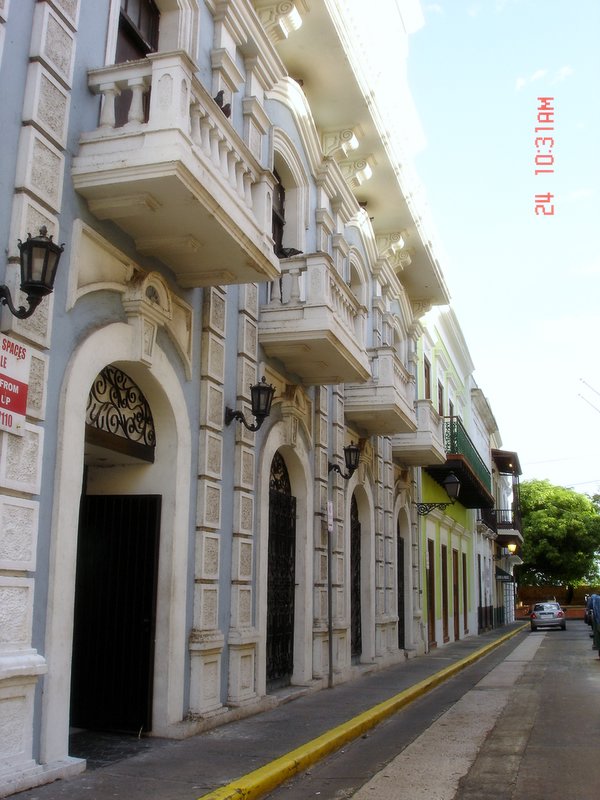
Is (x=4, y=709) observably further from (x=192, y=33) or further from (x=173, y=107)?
(x=192, y=33)

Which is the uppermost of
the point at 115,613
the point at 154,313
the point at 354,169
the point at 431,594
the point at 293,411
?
the point at 354,169

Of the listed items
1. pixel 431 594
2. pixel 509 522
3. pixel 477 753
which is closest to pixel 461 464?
pixel 431 594

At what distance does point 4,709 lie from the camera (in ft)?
17.7

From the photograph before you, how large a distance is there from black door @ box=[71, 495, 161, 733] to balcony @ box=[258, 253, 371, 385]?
3.13 meters

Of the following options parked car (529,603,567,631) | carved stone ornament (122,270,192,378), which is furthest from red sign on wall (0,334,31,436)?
parked car (529,603,567,631)

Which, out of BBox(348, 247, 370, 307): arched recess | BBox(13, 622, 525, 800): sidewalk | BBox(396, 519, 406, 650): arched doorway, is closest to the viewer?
BBox(13, 622, 525, 800): sidewalk

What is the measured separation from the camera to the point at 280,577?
11078 millimetres

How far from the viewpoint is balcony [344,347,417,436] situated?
14.2 metres

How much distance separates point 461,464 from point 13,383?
18.1 metres

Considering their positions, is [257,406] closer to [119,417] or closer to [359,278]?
[119,417]

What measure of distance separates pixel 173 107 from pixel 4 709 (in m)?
4.47

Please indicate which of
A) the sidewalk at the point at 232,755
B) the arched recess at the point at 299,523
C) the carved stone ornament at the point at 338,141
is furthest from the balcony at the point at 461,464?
the sidewalk at the point at 232,755

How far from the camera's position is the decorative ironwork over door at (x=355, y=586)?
569 inches

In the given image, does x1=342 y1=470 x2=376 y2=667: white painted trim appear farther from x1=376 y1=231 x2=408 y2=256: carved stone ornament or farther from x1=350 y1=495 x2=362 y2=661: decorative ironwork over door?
x1=376 y1=231 x2=408 y2=256: carved stone ornament
